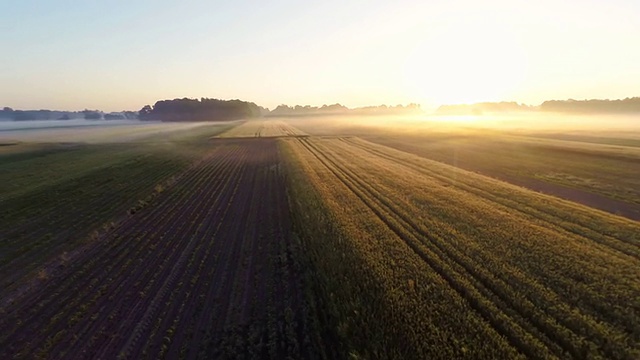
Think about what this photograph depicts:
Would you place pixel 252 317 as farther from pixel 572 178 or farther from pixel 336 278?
pixel 572 178

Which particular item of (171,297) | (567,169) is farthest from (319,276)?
(567,169)

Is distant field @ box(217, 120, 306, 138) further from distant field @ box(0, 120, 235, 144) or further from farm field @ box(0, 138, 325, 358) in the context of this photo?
farm field @ box(0, 138, 325, 358)

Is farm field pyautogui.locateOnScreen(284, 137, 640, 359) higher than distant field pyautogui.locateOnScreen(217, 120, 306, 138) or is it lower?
lower

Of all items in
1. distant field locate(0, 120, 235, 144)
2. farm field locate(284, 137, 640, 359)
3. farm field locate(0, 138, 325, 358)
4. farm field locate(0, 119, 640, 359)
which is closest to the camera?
farm field locate(284, 137, 640, 359)

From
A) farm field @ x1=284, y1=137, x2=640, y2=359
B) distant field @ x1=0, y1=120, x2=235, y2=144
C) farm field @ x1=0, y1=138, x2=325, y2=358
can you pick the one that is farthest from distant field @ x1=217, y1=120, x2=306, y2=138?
farm field @ x1=0, y1=138, x2=325, y2=358

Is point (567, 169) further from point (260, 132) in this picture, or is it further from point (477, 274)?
point (260, 132)

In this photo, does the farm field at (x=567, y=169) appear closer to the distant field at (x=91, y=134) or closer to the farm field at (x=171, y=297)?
the farm field at (x=171, y=297)

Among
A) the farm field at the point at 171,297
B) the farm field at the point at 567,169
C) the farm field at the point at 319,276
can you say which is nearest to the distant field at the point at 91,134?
the farm field at the point at 319,276

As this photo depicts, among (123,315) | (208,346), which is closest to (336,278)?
(208,346)
